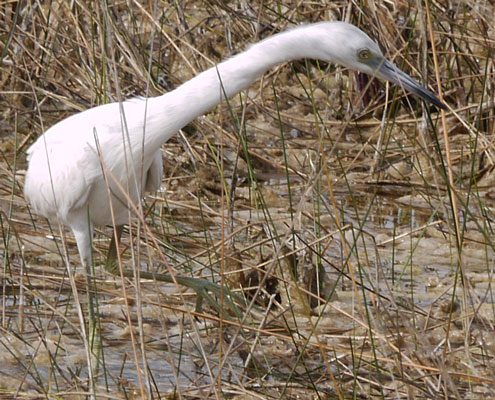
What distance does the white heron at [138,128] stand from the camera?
8.56 feet

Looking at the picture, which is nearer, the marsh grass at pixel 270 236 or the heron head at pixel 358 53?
the marsh grass at pixel 270 236

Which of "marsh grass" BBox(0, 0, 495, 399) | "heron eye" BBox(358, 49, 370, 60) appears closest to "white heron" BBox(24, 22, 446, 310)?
"heron eye" BBox(358, 49, 370, 60)

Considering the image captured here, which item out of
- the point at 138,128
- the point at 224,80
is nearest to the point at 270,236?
the point at 138,128

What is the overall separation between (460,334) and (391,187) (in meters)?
1.70

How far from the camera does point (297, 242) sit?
3.54m

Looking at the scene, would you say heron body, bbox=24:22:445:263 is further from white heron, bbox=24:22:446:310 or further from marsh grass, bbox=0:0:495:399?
marsh grass, bbox=0:0:495:399

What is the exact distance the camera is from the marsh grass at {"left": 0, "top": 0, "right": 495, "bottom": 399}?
2479 millimetres

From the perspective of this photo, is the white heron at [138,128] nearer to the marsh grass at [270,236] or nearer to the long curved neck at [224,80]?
the long curved neck at [224,80]

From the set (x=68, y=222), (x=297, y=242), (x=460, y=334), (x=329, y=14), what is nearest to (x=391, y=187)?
(x=329, y=14)

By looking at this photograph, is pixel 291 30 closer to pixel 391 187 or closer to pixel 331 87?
pixel 391 187

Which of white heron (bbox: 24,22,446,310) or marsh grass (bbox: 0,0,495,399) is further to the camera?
white heron (bbox: 24,22,446,310)

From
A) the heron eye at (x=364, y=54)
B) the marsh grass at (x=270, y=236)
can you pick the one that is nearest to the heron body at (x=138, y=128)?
the heron eye at (x=364, y=54)

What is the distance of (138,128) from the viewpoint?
2877 mm

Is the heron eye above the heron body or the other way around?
above
